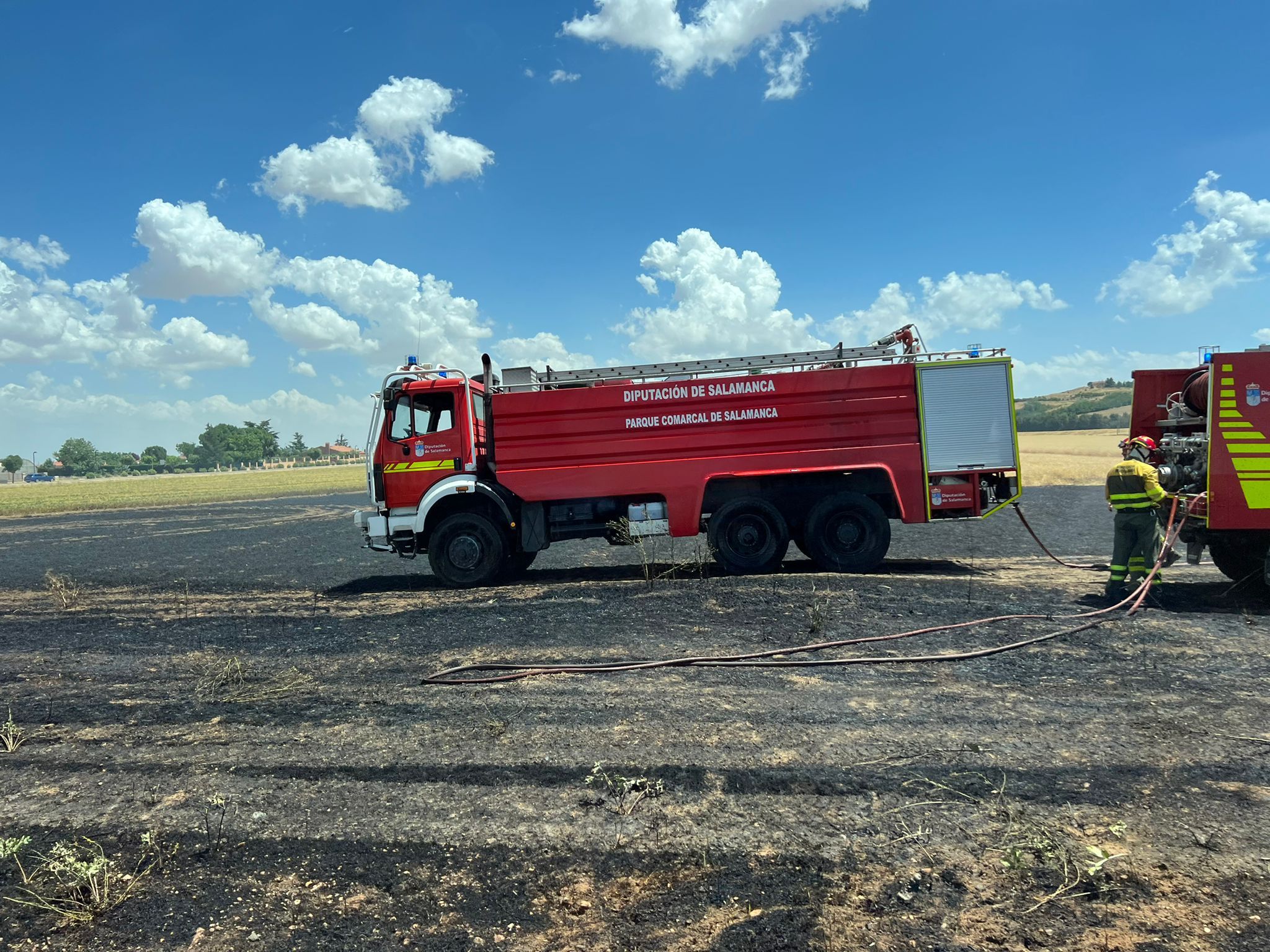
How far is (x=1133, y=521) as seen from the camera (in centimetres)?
795

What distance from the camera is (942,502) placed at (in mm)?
9859

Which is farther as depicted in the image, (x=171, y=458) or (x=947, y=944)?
(x=171, y=458)

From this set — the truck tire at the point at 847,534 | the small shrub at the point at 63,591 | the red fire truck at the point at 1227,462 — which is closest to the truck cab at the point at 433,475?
the small shrub at the point at 63,591

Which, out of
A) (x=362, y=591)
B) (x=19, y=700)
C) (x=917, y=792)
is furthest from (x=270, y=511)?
(x=917, y=792)

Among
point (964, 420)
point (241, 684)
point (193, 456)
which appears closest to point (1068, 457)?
point (964, 420)

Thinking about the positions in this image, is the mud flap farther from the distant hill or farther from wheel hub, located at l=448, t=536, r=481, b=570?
the distant hill

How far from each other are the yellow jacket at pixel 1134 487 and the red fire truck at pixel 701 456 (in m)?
1.71

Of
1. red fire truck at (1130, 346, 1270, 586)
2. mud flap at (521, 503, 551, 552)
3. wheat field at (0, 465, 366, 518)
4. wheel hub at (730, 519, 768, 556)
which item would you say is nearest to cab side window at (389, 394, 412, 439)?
mud flap at (521, 503, 551, 552)

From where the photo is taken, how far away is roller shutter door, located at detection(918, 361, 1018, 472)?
9.80m

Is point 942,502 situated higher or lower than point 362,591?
higher

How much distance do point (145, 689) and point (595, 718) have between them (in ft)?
12.4

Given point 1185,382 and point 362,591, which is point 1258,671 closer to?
point 1185,382

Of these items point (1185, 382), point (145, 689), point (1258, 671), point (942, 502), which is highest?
point (1185, 382)

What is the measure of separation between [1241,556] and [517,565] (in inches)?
383
